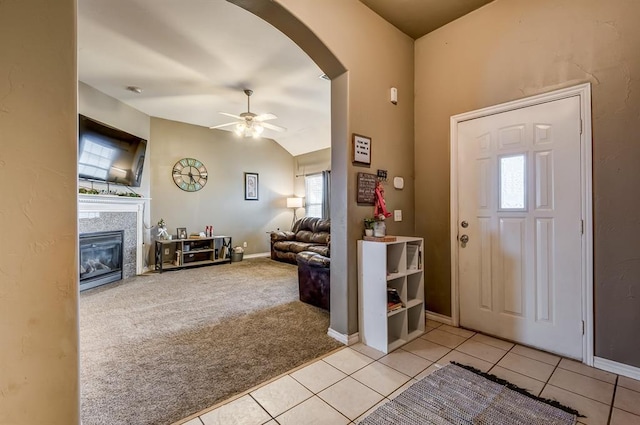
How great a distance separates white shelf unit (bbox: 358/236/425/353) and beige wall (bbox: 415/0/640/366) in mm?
365

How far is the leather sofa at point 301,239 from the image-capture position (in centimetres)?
Result: 576

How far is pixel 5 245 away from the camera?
1.03 meters

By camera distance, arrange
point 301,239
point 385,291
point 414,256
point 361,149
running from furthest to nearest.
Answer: point 301,239 → point 414,256 → point 361,149 → point 385,291

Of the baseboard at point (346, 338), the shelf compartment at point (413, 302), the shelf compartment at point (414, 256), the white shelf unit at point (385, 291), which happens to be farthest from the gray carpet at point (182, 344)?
the shelf compartment at point (414, 256)

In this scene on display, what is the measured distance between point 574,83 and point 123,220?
587 cm

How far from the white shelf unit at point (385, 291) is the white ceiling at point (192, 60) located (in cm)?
242

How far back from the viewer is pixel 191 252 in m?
5.61

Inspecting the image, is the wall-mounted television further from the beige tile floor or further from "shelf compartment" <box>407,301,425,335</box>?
"shelf compartment" <box>407,301,425,335</box>

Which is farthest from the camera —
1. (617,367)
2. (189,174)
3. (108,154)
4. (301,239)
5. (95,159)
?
(301,239)

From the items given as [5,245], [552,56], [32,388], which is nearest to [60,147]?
[5,245]

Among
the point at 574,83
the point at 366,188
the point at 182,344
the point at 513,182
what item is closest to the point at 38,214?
the point at 182,344

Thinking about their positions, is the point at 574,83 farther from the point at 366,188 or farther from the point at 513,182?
the point at 366,188

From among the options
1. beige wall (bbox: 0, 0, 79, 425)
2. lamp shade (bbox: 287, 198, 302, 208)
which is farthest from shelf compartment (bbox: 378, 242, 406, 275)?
lamp shade (bbox: 287, 198, 302, 208)

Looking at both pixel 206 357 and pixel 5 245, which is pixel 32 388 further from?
pixel 206 357
